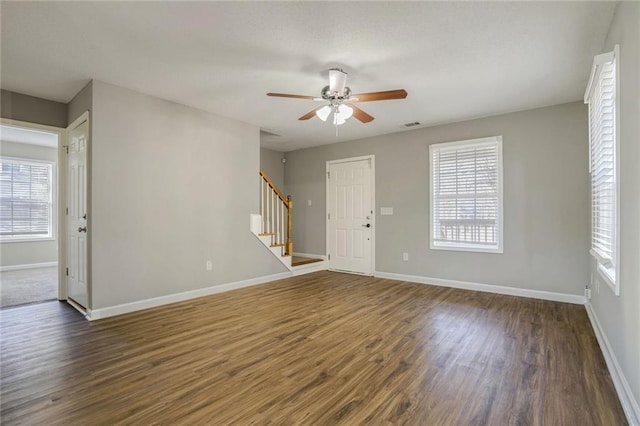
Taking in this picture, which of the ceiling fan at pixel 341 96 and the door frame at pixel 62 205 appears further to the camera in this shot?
the door frame at pixel 62 205

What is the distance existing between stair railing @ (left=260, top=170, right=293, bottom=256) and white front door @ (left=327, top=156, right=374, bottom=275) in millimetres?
1099

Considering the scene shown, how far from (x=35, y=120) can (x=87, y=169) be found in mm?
1226

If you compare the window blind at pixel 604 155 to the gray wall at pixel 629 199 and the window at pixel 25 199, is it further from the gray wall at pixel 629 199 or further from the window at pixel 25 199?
the window at pixel 25 199

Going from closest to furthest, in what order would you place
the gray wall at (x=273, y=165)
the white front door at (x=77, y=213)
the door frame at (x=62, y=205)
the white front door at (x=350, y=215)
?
the white front door at (x=77, y=213)
the door frame at (x=62, y=205)
the white front door at (x=350, y=215)
the gray wall at (x=273, y=165)

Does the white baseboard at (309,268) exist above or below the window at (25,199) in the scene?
below

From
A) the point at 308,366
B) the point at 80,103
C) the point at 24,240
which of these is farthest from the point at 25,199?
the point at 308,366

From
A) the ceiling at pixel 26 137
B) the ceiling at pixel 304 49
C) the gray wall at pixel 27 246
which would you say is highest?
the ceiling at pixel 26 137

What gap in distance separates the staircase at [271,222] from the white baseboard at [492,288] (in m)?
1.76

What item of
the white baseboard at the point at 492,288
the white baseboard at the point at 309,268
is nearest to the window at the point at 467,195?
the white baseboard at the point at 492,288

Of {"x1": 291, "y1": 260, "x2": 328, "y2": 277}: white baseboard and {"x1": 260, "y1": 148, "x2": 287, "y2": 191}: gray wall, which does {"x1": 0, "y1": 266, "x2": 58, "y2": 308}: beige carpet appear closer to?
{"x1": 291, "y1": 260, "x2": 328, "y2": 277}: white baseboard

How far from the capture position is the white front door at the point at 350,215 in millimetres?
5961

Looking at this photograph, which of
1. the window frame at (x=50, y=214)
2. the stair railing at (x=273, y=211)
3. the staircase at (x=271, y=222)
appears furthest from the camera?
the window frame at (x=50, y=214)

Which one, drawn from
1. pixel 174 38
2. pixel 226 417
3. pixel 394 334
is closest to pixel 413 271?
pixel 394 334

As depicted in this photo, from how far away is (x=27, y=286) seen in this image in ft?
16.3
